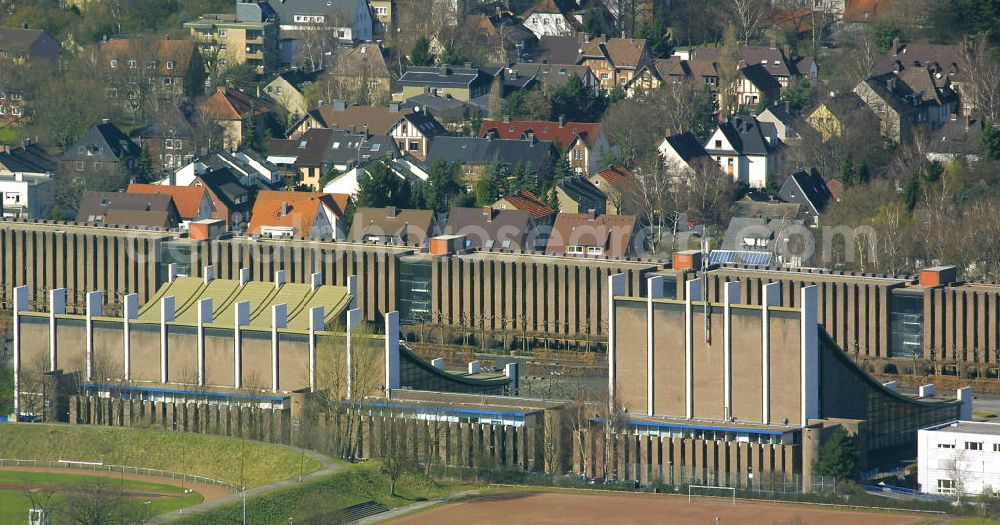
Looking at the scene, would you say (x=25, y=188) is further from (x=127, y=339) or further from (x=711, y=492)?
(x=711, y=492)

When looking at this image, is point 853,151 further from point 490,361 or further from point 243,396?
point 243,396

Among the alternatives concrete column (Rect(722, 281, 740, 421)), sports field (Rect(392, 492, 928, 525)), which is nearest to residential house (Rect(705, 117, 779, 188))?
concrete column (Rect(722, 281, 740, 421))

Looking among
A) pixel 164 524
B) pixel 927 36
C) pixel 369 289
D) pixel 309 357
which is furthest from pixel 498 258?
pixel 927 36

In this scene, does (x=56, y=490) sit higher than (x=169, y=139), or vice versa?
(x=169, y=139)

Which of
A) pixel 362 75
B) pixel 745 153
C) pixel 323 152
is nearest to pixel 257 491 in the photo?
pixel 745 153

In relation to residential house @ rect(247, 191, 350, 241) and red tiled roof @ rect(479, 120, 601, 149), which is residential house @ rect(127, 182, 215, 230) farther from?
red tiled roof @ rect(479, 120, 601, 149)

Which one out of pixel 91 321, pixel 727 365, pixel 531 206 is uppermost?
pixel 531 206

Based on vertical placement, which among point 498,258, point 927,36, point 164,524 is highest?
point 927,36
